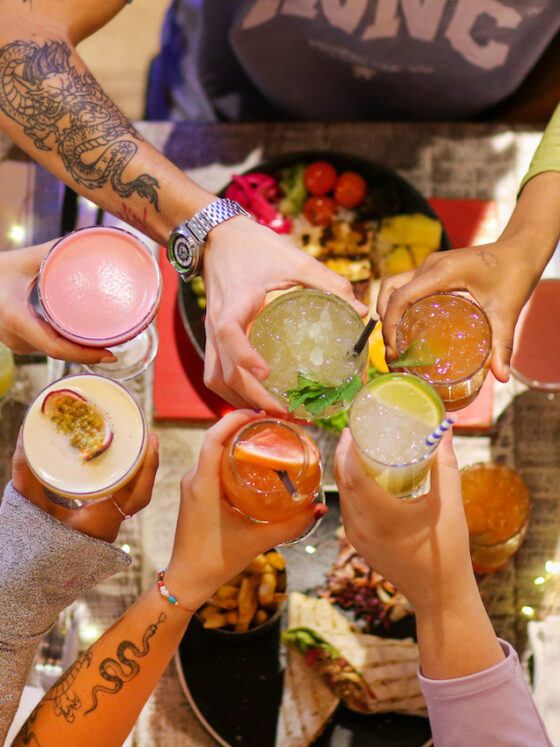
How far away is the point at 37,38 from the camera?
6.51 feet

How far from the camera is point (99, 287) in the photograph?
2.00 meters

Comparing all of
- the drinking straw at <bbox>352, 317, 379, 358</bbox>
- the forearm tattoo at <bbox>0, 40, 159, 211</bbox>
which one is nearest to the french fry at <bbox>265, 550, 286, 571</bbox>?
the drinking straw at <bbox>352, 317, 379, 358</bbox>

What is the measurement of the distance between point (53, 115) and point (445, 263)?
1213mm

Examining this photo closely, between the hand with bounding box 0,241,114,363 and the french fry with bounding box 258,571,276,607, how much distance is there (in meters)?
0.78

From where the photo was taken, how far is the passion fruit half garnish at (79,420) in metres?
1.86

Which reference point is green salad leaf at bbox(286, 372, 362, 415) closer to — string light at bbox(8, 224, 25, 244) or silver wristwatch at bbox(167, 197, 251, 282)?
silver wristwatch at bbox(167, 197, 251, 282)

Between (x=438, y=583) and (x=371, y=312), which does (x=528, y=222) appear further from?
(x=438, y=583)

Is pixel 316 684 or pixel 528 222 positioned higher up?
pixel 528 222

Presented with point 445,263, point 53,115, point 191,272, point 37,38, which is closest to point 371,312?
point 445,263

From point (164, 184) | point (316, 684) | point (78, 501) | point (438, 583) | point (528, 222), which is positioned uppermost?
point (528, 222)

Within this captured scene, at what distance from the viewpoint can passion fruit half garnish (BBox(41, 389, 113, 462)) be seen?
6.09ft

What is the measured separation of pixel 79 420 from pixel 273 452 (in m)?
0.60

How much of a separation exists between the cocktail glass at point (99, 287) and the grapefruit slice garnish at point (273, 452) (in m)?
0.53

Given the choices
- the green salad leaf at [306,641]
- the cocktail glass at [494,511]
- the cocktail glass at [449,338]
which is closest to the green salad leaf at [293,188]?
the cocktail glass at [449,338]
